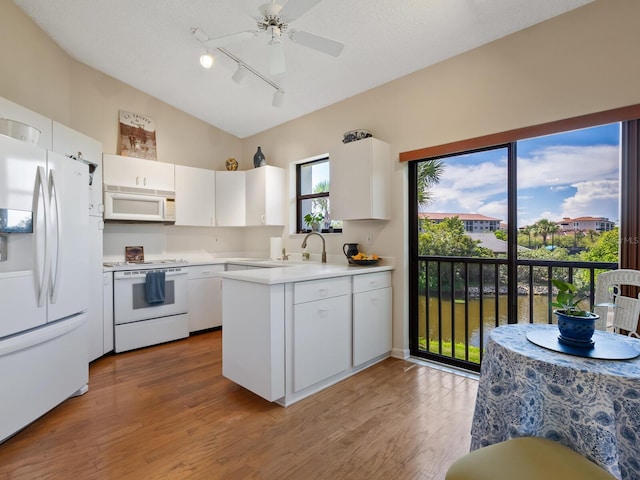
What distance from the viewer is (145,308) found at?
3650mm

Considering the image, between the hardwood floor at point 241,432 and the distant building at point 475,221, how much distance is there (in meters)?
1.31

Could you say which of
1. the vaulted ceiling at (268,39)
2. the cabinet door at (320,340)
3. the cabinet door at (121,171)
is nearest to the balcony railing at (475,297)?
the cabinet door at (320,340)

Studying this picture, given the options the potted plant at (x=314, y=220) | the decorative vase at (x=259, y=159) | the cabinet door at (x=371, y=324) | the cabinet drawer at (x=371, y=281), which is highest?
the decorative vase at (x=259, y=159)

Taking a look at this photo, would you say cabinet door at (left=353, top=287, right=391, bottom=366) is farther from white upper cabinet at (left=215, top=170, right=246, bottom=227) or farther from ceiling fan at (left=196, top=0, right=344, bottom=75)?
white upper cabinet at (left=215, top=170, right=246, bottom=227)

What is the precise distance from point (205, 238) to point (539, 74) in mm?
4281

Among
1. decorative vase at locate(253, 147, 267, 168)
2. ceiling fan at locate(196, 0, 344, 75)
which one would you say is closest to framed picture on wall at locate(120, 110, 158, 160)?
decorative vase at locate(253, 147, 267, 168)

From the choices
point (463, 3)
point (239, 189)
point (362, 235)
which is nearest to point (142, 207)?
point (239, 189)

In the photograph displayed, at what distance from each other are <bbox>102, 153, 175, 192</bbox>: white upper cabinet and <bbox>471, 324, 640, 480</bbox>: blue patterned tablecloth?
3992 mm

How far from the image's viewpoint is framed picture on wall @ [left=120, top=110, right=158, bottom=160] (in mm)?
4051

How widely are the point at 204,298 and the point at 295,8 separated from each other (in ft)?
11.0

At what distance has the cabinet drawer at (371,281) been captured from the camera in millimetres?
2932

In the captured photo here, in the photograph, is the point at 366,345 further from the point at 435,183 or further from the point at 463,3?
the point at 463,3

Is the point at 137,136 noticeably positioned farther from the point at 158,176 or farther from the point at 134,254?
the point at 134,254

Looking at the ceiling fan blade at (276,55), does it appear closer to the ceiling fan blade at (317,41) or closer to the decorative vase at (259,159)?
the ceiling fan blade at (317,41)
